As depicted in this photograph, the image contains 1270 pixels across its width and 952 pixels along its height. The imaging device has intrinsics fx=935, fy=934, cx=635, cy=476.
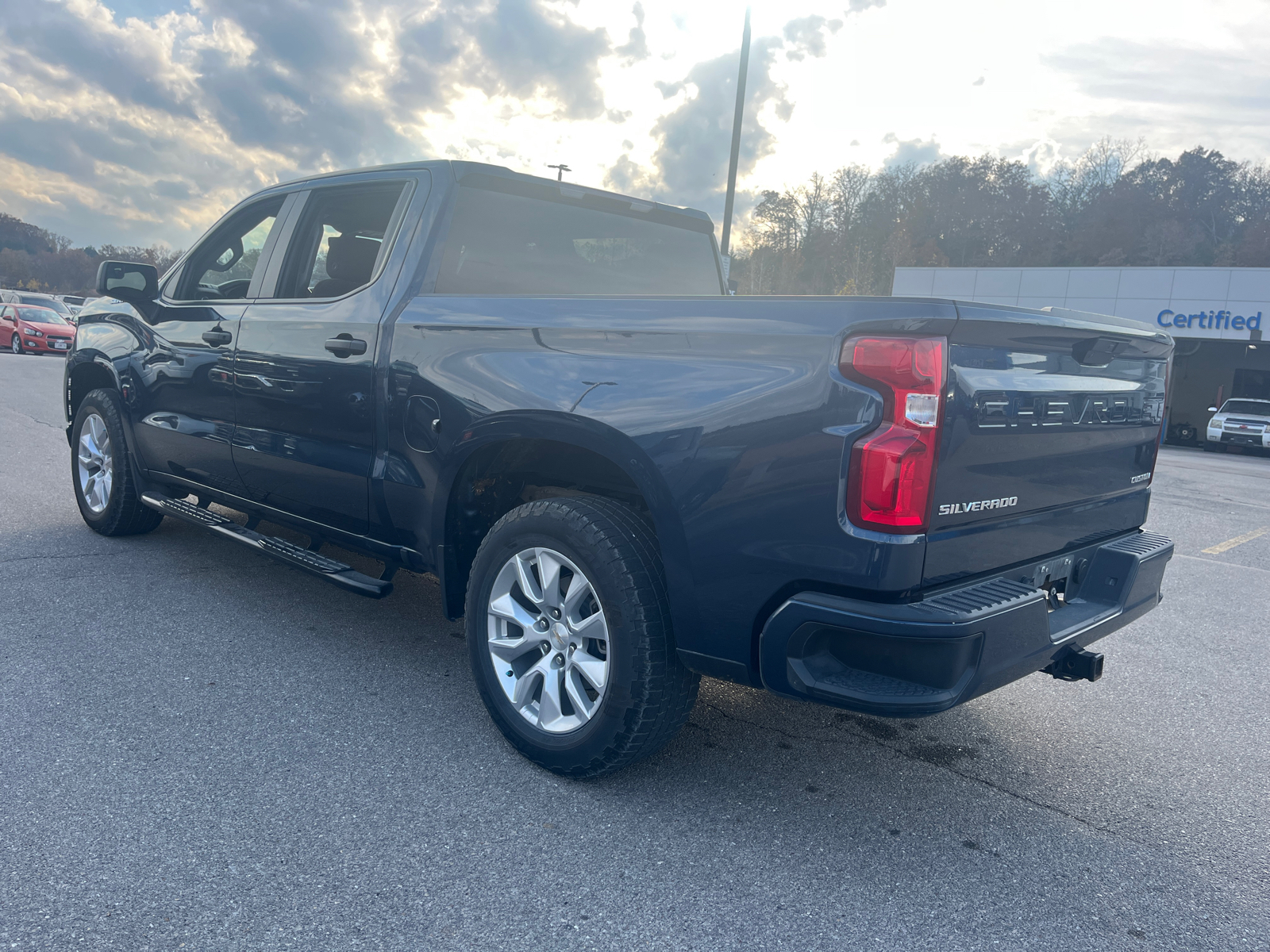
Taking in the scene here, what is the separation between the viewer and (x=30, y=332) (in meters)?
27.1

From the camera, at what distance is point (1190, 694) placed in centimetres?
406

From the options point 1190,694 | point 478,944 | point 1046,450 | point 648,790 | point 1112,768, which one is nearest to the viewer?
point 478,944

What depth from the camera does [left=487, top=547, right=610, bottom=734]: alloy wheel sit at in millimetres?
2881

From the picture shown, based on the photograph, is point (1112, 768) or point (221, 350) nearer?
point (1112, 768)

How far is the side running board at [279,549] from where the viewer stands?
360cm

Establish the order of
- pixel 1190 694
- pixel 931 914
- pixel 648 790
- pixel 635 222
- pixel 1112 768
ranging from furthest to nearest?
pixel 635 222
pixel 1190 694
pixel 1112 768
pixel 648 790
pixel 931 914

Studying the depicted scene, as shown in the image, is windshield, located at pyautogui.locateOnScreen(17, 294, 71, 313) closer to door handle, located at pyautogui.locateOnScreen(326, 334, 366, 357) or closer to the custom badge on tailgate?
door handle, located at pyautogui.locateOnScreen(326, 334, 366, 357)

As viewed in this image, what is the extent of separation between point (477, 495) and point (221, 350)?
1731 millimetres

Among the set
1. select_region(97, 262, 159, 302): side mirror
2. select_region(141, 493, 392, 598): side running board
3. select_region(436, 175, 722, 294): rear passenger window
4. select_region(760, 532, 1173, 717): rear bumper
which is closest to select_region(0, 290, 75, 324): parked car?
select_region(97, 262, 159, 302): side mirror

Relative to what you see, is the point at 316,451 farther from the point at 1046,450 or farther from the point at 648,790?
the point at 1046,450

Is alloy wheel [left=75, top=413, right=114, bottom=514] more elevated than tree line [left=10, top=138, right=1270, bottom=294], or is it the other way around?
tree line [left=10, top=138, right=1270, bottom=294]

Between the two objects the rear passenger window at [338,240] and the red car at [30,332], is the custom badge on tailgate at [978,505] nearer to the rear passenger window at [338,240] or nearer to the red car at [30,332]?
the rear passenger window at [338,240]

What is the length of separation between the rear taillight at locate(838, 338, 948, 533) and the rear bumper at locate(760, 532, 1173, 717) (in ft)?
0.75

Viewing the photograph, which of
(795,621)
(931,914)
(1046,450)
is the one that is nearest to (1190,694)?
(1046,450)
